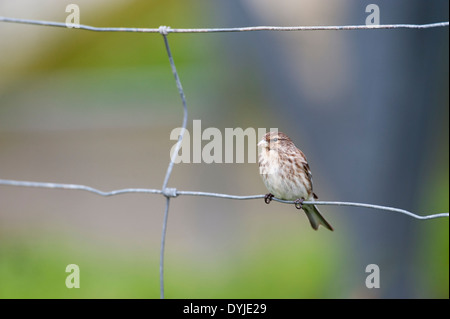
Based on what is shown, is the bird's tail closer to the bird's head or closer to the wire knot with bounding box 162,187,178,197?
the bird's head

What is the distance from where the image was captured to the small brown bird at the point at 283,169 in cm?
304

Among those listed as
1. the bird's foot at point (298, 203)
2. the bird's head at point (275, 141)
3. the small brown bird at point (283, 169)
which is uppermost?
the bird's head at point (275, 141)

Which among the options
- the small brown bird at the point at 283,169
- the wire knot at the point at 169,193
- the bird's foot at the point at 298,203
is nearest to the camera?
the wire knot at the point at 169,193

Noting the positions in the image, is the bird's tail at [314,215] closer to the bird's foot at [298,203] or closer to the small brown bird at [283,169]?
the small brown bird at [283,169]

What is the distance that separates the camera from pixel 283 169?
3039mm

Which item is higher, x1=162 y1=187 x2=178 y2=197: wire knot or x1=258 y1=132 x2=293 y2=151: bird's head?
x1=258 y1=132 x2=293 y2=151: bird's head

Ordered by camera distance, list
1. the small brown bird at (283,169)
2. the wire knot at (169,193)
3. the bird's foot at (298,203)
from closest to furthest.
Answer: the wire knot at (169,193), the bird's foot at (298,203), the small brown bird at (283,169)

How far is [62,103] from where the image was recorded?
26.7ft

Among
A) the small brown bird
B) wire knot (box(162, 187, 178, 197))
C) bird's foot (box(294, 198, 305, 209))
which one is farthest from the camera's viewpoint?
the small brown bird

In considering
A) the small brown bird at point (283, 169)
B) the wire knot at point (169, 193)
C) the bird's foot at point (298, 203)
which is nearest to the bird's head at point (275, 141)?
the small brown bird at point (283, 169)

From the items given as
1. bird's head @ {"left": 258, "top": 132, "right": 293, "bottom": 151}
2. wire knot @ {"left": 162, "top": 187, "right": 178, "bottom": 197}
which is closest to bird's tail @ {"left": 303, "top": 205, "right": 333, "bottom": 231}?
bird's head @ {"left": 258, "top": 132, "right": 293, "bottom": 151}

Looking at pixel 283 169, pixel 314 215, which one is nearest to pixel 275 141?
pixel 283 169

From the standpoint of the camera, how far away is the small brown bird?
9.96 feet

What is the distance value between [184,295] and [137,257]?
3.60 feet
